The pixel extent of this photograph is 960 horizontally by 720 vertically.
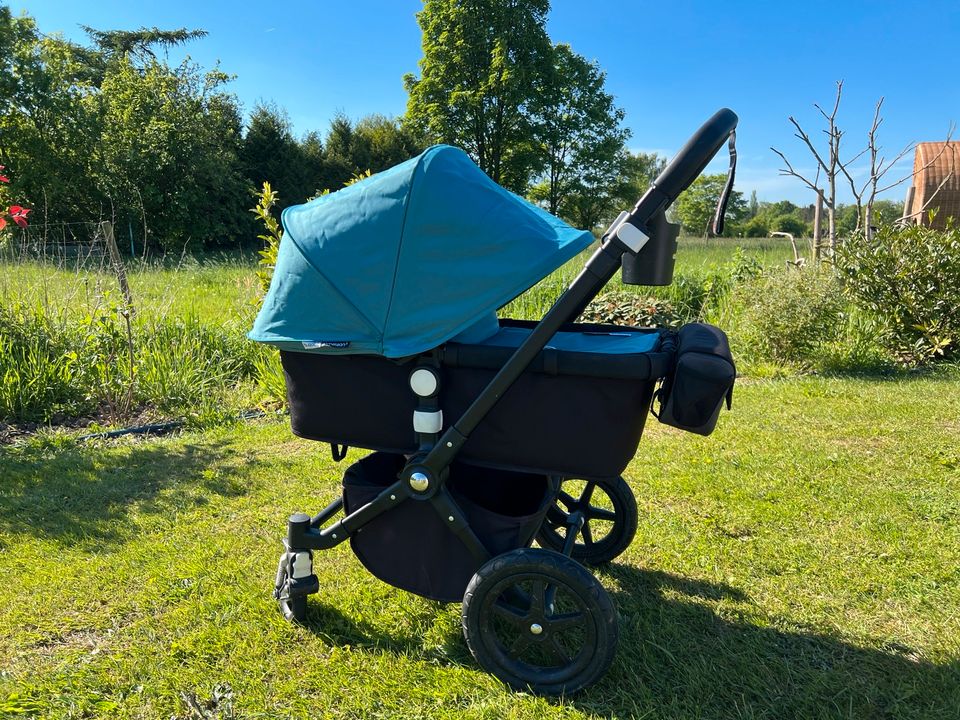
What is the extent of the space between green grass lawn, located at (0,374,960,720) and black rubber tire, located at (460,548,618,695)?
0.08m

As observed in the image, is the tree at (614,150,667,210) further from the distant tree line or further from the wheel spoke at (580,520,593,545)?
the wheel spoke at (580,520,593,545)

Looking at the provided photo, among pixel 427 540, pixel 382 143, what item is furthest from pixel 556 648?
pixel 382 143

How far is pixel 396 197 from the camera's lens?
6.36ft

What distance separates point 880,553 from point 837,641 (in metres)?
0.80

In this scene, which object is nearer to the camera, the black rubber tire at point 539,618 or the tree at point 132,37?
the black rubber tire at point 539,618

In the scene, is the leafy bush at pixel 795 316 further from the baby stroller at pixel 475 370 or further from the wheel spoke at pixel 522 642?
the wheel spoke at pixel 522 642

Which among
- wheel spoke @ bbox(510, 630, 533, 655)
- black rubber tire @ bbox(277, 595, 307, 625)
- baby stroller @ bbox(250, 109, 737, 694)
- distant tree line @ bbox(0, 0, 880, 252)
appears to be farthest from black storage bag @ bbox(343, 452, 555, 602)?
distant tree line @ bbox(0, 0, 880, 252)

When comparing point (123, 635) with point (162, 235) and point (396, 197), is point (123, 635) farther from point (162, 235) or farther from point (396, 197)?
point (162, 235)

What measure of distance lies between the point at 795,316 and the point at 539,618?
5492 millimetres

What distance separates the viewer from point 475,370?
76.7 inches

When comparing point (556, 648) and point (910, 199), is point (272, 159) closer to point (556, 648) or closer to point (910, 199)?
point (910, 199)

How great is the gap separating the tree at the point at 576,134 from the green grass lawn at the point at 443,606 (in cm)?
2734

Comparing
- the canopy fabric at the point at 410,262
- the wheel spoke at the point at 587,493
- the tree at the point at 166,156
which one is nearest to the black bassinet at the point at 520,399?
the canopy fabric at the point at 410,262

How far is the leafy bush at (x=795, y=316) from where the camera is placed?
249 inches
